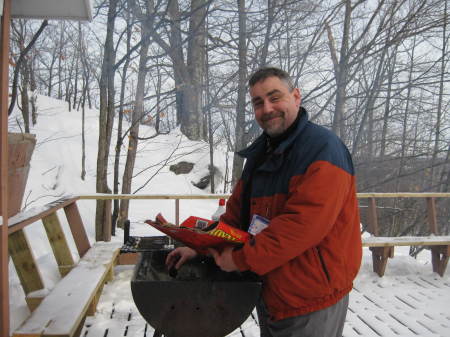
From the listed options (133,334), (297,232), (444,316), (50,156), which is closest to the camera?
(297,232)

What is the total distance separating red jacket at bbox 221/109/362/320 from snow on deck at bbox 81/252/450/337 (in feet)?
5.89

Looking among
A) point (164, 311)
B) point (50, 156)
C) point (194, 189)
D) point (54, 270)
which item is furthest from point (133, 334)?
point (50, 156)

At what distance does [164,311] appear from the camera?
1.42 m

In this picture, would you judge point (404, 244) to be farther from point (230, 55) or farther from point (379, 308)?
point (230, 55)

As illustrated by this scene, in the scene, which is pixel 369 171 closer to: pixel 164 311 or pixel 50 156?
pixel 164 311

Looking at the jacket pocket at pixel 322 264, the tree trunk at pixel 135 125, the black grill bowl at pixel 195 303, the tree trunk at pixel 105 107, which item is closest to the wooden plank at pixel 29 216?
the black grill bowl at pixel 195 303

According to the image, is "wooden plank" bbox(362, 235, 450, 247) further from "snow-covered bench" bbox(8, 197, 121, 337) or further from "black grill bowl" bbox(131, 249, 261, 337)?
"black grill bowl" bbox(131, 249, 261, 337)

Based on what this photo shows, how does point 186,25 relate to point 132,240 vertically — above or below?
above

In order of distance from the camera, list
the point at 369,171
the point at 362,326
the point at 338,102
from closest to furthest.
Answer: the point at 362,326 < the point at 338,102 < the point at 369,171

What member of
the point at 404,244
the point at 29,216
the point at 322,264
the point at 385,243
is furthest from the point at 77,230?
the point at 404,244

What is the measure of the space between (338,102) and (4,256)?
7226 millimetres

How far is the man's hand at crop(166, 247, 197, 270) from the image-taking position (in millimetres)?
1545

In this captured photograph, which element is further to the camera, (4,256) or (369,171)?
(369,171)

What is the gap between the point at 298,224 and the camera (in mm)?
→ 1221
